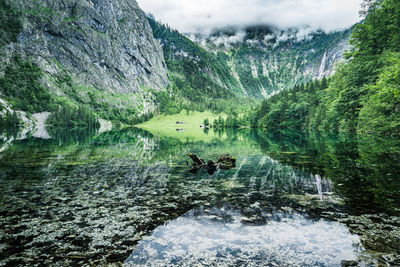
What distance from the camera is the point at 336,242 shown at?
8.23 m

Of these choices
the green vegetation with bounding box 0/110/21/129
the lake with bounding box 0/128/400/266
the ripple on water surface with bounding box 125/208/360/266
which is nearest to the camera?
the ripple on water surface with bounding box 125/208/360/266

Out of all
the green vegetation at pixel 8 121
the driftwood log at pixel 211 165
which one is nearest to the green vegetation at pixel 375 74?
the driftwood log at pixel 211 165

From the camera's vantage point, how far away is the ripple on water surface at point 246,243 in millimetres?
7309

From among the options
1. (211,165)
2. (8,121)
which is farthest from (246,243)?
(8,121)

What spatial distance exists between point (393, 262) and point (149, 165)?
21692 millimetres

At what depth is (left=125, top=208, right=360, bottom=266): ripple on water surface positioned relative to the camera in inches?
288

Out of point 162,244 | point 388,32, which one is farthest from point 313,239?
point 388,32

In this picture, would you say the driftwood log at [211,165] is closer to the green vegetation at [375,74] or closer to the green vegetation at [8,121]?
the green vegetation at [375,74]

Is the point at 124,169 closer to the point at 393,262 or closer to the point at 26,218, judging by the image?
the point at 26,218

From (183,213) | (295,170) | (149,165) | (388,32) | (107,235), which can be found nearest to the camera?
(107,235)

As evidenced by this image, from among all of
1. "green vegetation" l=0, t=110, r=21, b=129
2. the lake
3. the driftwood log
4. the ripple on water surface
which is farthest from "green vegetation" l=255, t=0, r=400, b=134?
"green vegetation" l=0, t=110, r=21, b=129

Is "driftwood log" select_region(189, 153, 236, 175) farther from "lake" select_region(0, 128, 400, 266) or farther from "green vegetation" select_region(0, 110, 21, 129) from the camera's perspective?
"green vegetation" select_region(0, 110, 21, 129)

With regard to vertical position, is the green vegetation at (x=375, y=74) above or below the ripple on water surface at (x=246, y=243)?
above

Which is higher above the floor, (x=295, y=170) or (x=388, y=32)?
(x=388, y=32)
